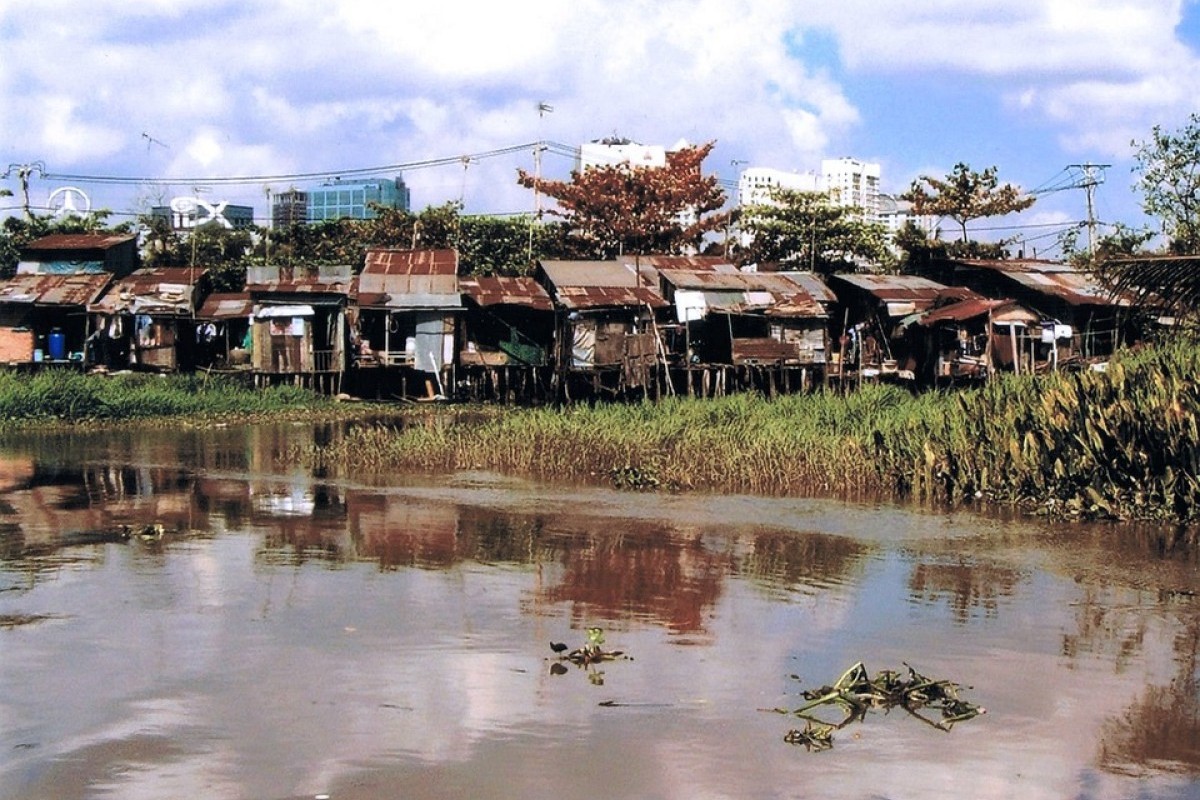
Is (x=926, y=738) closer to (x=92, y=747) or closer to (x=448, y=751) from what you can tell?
(x=448, y=751)

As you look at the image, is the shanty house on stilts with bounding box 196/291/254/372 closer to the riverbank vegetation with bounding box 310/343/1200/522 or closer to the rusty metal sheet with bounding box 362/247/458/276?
the rusty metal sheet with bounding box 362/247/458/276

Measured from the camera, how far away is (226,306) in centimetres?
3169

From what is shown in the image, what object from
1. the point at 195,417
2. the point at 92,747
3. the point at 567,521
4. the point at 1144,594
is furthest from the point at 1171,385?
the point at 195,417

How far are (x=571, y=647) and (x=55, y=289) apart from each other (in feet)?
87.0

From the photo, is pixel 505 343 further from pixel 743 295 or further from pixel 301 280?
pixel 743 295

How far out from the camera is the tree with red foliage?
3381cm

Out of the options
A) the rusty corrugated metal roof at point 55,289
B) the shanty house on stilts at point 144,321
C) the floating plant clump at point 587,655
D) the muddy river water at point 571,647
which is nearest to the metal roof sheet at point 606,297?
the shanty house on stilts at point 144,321

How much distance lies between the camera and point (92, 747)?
6.62 meters

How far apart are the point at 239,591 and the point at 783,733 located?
515cm

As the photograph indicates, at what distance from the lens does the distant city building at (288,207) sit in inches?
1686

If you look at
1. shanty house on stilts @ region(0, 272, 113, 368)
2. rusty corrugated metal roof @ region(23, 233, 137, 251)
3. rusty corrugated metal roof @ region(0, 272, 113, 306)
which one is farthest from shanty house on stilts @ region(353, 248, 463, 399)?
rusty corrugated metal roof @ region(23, 233, 137, 251)

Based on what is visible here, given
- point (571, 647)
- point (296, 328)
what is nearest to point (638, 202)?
point (296, 328)

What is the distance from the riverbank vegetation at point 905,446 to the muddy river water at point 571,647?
975mm

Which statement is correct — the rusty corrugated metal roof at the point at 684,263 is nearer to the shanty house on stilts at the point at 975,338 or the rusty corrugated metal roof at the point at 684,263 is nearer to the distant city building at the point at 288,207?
the shanty house on stilts at the point at 975,338
